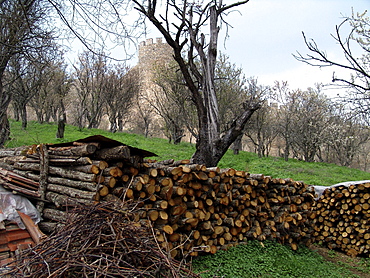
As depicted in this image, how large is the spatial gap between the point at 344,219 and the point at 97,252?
5673 millimetres

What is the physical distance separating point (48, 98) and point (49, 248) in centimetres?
2083

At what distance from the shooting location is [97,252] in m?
2.32

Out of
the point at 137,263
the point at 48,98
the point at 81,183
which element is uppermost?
the point at 48,98

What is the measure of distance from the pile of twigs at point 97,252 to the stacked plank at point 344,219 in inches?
190

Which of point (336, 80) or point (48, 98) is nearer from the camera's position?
point (336, 80)

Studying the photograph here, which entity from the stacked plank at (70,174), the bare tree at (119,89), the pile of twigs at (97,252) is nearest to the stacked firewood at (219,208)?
the stacked plank at (70,174)

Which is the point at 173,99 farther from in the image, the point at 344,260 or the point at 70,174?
the point at 70,174

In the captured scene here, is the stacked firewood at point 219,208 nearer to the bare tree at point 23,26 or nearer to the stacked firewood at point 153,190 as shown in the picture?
the stacked firewood at point 153,190

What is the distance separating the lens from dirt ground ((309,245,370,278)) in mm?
4953

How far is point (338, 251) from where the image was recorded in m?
6.00

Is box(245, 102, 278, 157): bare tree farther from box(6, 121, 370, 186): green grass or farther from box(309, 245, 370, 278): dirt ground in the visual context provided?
box(309, 245, 370, 278): dirt ground

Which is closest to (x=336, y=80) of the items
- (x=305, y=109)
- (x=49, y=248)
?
(x=49, y=248)

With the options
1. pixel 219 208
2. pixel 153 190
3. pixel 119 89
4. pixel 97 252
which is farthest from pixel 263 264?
pixel 119 89

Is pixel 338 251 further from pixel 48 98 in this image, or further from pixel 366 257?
pixel 48 98
